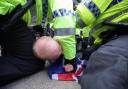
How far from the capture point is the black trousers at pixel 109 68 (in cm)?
90

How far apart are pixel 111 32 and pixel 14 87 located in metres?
0.48

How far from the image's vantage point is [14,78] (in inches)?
52.0

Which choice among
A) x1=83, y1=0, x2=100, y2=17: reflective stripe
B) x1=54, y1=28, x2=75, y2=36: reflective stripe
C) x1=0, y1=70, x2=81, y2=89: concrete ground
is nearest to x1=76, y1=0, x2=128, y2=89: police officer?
x1=83, y1=0, x2=100, y2=17: reflective stripe

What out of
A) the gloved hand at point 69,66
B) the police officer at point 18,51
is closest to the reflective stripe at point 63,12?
the police officer at point 18,51

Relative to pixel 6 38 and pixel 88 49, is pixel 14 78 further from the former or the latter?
pixel 88 49

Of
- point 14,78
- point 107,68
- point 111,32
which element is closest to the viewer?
point 107,68

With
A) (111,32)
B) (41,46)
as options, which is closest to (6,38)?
(41,46)

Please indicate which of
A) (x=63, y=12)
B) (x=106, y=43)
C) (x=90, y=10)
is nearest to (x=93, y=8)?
(x=90, y=10)

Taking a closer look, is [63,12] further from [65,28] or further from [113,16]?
[113,16]

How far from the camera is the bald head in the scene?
1287 mm

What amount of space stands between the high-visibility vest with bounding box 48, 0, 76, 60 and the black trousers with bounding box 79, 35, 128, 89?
0.24 m

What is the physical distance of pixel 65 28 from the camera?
127 centimetres

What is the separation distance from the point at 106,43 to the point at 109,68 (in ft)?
0.65

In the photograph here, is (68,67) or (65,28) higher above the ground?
(65,28)
